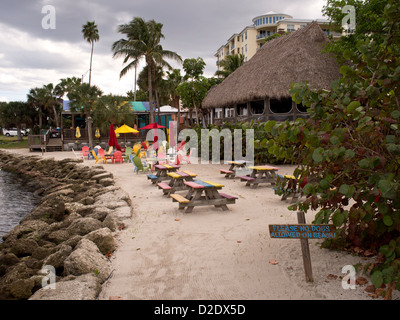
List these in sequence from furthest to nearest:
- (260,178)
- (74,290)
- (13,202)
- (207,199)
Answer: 1. (13,202)
2. (260,178)
3. (207,199)
4. (74,290)

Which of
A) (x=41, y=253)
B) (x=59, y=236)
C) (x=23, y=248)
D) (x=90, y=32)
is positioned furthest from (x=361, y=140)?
(x=90, y=32)

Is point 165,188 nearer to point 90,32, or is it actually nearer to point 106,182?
point 106,182

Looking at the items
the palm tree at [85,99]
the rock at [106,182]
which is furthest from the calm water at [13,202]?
the palm tree at [85,99]

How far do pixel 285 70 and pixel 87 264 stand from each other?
58.1 feet

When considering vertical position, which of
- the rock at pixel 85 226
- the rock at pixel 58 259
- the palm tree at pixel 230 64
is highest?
the palm tree at pixel 230 64

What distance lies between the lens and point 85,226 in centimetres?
666

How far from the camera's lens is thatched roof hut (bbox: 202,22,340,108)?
62.6 ft

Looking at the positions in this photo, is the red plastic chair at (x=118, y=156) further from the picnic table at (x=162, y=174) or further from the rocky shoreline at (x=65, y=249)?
the picnic table at (x=162, y=174)

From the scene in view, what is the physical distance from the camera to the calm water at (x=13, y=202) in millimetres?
10547

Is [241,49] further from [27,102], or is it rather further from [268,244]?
[268,244]

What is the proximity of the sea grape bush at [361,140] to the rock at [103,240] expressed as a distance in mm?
3194

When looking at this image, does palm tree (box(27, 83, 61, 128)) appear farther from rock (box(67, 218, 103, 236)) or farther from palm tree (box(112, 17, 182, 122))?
rock (box(67, 218, 103, 236))

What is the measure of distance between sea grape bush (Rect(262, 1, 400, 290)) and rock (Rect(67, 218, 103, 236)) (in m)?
4.29

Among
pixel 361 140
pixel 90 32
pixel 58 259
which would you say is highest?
pixel 90 32
